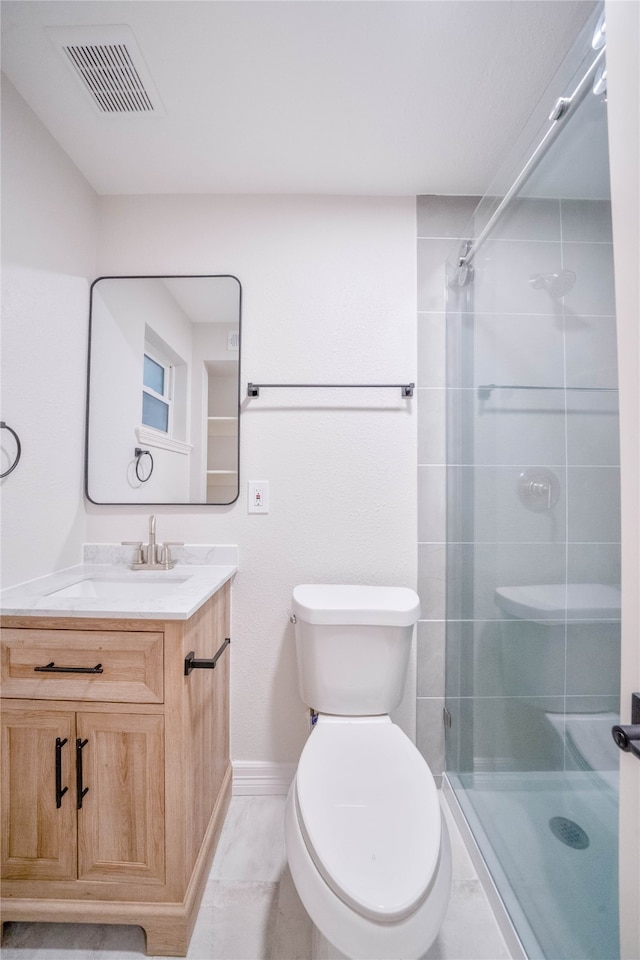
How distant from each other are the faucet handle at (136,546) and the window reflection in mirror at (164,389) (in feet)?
0.53

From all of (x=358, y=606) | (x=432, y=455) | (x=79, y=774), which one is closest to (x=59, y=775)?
(x=79, y=774)

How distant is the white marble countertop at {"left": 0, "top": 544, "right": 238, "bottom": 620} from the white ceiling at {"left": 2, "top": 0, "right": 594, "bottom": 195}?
4.67ft

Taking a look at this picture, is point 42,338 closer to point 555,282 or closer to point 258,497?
point 258,497

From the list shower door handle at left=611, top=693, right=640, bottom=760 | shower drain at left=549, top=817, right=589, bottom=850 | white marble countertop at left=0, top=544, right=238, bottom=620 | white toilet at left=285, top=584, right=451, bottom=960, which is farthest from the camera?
white marble countertop at left=0, top=544, right=238, bottom=620

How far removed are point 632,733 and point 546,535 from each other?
489mm

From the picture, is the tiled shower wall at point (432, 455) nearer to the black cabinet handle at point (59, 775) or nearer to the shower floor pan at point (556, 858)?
the shower floor pan at point (556, 858)

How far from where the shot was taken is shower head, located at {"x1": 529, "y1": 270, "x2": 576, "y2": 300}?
0.87 m

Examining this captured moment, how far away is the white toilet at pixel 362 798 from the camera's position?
0.72m

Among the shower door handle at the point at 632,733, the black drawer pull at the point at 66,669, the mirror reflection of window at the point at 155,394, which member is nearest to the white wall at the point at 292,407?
the mirror reflection of window at the point at 155,394

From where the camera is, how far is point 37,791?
1.01 metres

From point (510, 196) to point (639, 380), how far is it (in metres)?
0.91

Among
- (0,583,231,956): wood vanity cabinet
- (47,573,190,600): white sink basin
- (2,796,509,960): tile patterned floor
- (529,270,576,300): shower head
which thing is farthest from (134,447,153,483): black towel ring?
(529,270,576,300): shower head

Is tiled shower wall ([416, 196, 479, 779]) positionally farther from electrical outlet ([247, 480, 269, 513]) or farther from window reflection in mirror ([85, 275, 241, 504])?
window reflection in mirror ([85, 275, 241, 504])

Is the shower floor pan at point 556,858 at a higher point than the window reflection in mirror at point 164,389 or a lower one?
lower
